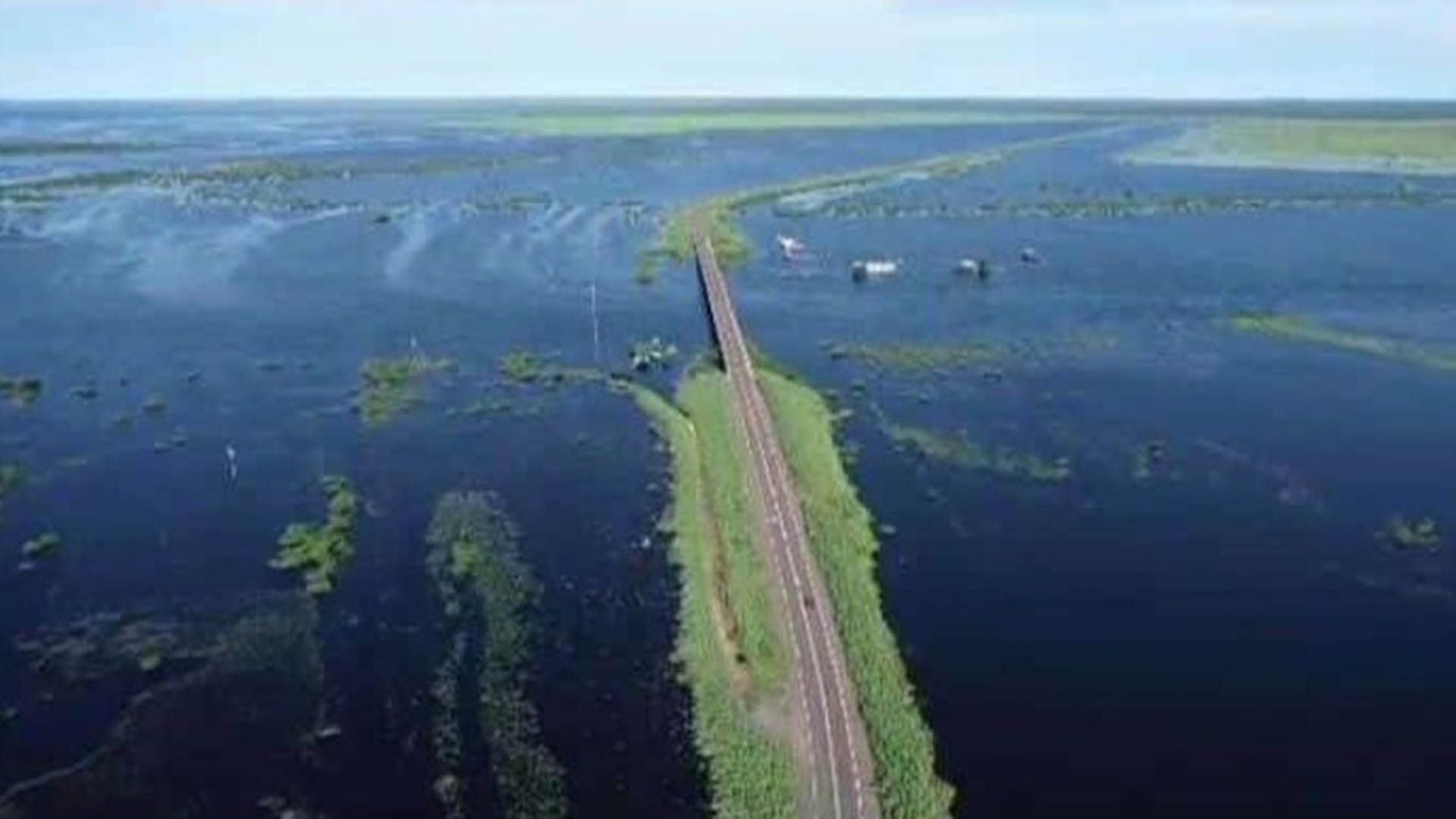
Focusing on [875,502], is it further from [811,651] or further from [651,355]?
[651,355]

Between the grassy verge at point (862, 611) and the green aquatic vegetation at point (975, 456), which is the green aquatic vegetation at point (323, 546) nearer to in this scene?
the grassy verge at point (862, 611)

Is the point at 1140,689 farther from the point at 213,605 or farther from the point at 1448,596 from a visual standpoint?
the point at 213,605

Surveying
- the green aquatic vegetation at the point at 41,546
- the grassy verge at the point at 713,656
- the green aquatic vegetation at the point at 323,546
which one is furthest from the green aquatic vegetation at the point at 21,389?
the grassy verge at the point at 713,656

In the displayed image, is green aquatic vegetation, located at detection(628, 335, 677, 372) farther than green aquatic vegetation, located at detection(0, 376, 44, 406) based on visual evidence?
Yes

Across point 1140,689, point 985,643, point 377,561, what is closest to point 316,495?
point 377,561

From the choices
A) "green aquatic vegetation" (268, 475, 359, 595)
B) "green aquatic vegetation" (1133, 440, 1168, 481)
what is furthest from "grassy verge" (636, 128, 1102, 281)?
"green aquatic vegetation" (268, 475, 359, 595)

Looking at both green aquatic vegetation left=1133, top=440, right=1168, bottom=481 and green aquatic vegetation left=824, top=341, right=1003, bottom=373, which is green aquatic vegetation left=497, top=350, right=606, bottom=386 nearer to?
green aquatic vegetation left=824, top=341, right=1003, bottom=373
